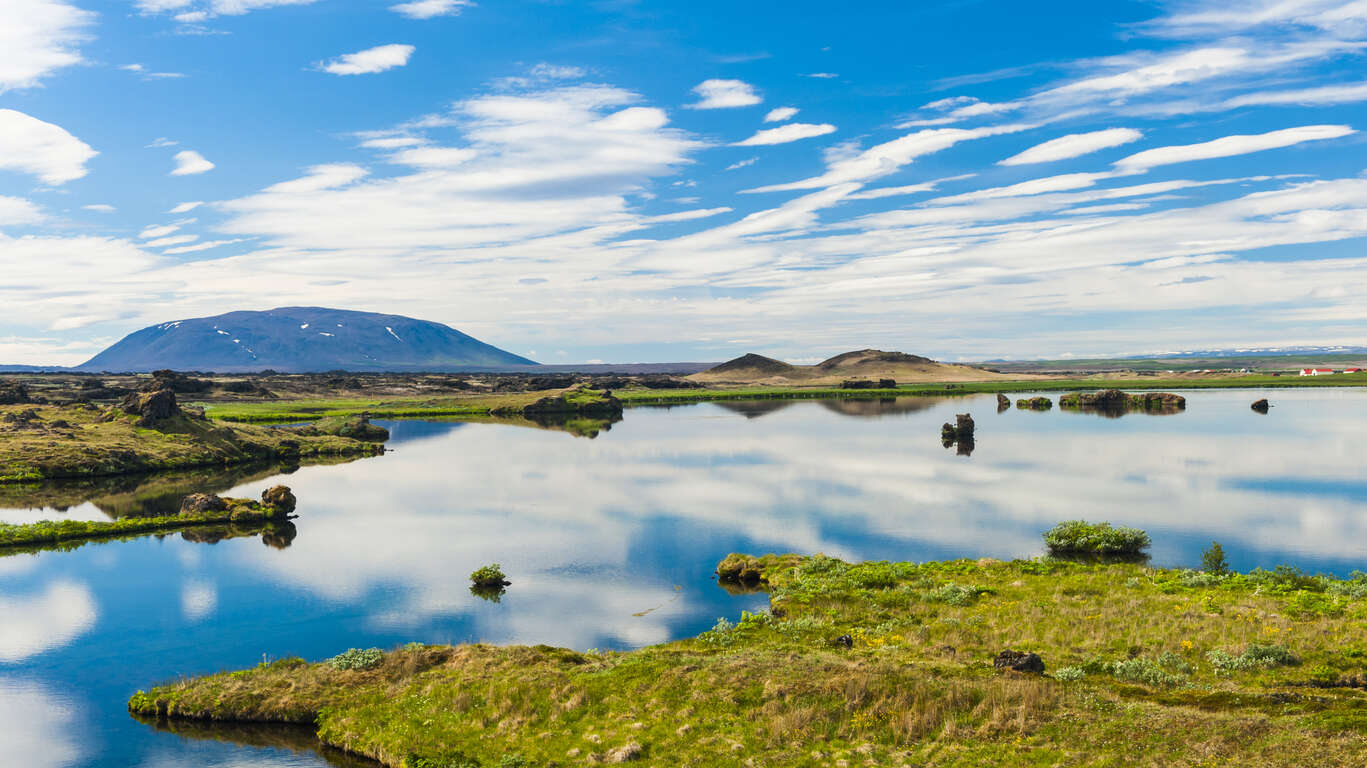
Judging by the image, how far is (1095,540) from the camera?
1921 inches

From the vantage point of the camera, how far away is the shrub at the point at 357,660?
1157 inches

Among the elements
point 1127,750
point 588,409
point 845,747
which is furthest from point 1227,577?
point 588,409

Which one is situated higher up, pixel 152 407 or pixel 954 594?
pixel 152 407

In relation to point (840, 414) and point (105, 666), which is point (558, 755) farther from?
point (840, 414)

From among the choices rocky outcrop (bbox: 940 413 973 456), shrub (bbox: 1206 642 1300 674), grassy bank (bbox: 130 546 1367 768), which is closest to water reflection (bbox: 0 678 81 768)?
grassy bank (bbox: 130 546 1367 768)

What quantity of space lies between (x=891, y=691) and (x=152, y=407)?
375 feet

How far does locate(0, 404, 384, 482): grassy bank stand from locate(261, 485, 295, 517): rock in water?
130 ft

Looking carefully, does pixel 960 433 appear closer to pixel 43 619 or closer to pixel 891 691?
pixel 891 691

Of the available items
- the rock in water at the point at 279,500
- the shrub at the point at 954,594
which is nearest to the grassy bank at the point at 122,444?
the rock in water at the point at 279,500

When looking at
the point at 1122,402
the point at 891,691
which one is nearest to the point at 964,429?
the point at 1122,402

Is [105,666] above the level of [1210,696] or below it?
below

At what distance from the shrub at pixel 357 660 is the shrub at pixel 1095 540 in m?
41.0

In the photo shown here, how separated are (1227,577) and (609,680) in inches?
1277

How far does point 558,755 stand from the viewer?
72.1ft
